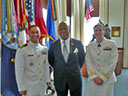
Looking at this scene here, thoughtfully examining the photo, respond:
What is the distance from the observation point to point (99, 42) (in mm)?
2066

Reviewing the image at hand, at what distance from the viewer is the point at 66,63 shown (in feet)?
6.36

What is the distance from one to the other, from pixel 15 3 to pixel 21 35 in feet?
2.26

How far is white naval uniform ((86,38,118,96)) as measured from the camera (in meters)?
1.98

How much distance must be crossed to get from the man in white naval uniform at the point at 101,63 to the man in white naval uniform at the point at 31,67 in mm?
677

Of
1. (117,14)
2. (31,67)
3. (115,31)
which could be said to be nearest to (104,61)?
(31,67)

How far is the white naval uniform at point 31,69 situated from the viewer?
182cm

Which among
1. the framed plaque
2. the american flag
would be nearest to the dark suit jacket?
the american flag

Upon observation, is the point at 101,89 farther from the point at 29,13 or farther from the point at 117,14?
the point at 117,14

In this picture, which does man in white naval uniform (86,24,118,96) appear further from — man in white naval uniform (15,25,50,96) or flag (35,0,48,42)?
flag (35,0,48,42)

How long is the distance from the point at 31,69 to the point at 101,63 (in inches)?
37.3

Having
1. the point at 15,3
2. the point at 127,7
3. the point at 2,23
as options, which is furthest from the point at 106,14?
the point at 2,23

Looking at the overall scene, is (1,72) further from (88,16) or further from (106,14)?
(106,14)

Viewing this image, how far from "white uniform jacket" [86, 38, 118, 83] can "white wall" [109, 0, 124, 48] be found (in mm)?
5541

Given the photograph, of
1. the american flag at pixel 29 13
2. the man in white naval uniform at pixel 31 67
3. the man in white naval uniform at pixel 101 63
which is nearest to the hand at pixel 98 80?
the man in white naval uniform at pixel 101 63
